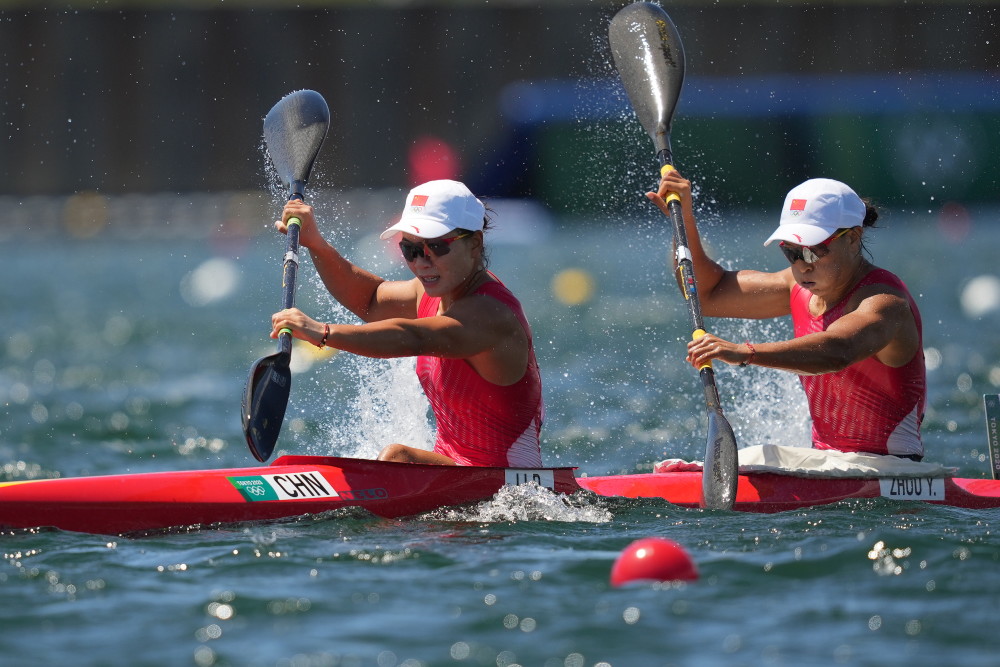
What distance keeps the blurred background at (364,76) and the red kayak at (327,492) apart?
27410 mm

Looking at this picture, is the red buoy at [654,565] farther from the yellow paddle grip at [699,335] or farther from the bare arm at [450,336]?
the yellow paddle grip at [699,335]

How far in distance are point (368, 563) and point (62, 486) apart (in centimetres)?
151

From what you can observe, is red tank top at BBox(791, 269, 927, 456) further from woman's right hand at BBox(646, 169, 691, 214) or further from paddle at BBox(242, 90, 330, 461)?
paddle at BBox(242, 90, 330, 461)

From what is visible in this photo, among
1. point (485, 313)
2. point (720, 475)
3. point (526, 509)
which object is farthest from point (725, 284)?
point (526, 509)

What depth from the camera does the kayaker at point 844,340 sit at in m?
6.06

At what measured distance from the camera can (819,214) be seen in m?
6.28

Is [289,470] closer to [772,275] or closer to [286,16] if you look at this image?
[772,275]

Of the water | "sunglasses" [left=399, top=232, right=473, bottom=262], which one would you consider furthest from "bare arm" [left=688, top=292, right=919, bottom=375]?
"sunglasses" [left=399, top=232, right=473, bottom=262]

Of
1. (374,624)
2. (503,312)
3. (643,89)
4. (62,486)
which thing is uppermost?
(643,89)

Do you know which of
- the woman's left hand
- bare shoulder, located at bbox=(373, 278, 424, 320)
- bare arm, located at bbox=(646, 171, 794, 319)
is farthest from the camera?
bare arm, located at bbox=(646, 171, 794, 319)

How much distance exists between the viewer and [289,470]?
6.16 m

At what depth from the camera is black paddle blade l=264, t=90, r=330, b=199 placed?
291 inches

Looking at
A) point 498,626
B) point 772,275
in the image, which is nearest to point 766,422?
point 772,275

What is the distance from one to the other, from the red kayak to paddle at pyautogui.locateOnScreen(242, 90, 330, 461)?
19 cm
